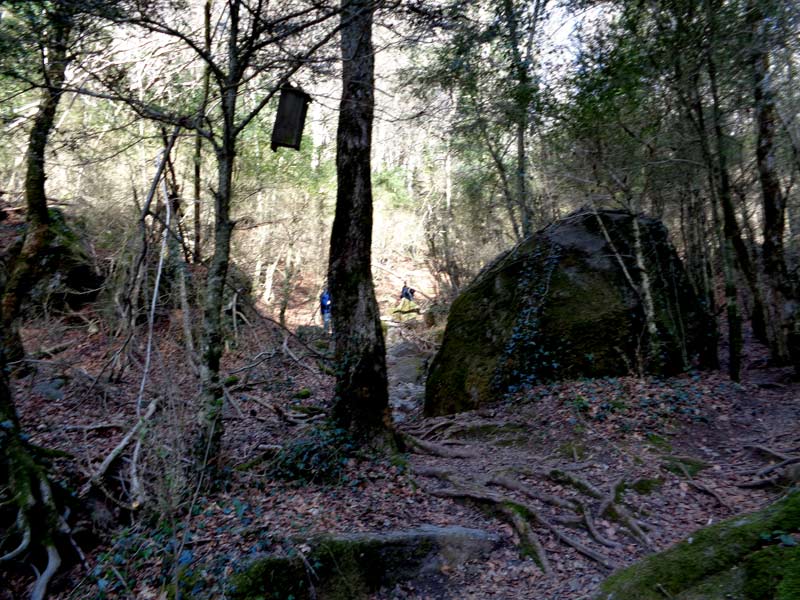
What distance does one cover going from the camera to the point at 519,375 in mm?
9852

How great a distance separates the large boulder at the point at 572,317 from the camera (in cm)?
954

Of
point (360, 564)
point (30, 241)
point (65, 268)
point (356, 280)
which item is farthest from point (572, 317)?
point (65, 268)

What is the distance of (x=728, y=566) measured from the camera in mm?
2502

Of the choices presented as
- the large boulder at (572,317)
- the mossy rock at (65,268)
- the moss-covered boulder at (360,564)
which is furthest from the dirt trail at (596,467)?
the mossy rock at (65,268)

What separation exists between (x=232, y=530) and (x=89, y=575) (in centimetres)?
121

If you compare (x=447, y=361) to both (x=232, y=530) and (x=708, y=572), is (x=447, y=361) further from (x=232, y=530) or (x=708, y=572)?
(x=708, y=572)

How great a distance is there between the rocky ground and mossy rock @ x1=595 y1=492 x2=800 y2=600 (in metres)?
2.02

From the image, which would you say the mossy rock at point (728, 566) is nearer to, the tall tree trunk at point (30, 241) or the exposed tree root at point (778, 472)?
the exposed tree root at point (778, 472)

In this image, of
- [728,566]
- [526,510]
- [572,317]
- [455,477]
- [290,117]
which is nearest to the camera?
[728,566]

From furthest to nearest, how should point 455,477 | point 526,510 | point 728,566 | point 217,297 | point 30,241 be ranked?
point 30,241 < point 455,477 < point 217,297 < point 526,510 < point 728,566

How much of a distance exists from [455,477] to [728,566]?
4.30m

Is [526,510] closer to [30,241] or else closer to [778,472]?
[778,472]

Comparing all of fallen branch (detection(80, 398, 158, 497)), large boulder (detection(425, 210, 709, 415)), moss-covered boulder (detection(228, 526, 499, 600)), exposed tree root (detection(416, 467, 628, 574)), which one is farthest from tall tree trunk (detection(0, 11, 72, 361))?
large boulder (detection(425, 210, 709, 415))

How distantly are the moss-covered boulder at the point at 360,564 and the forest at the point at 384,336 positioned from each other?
2cm
